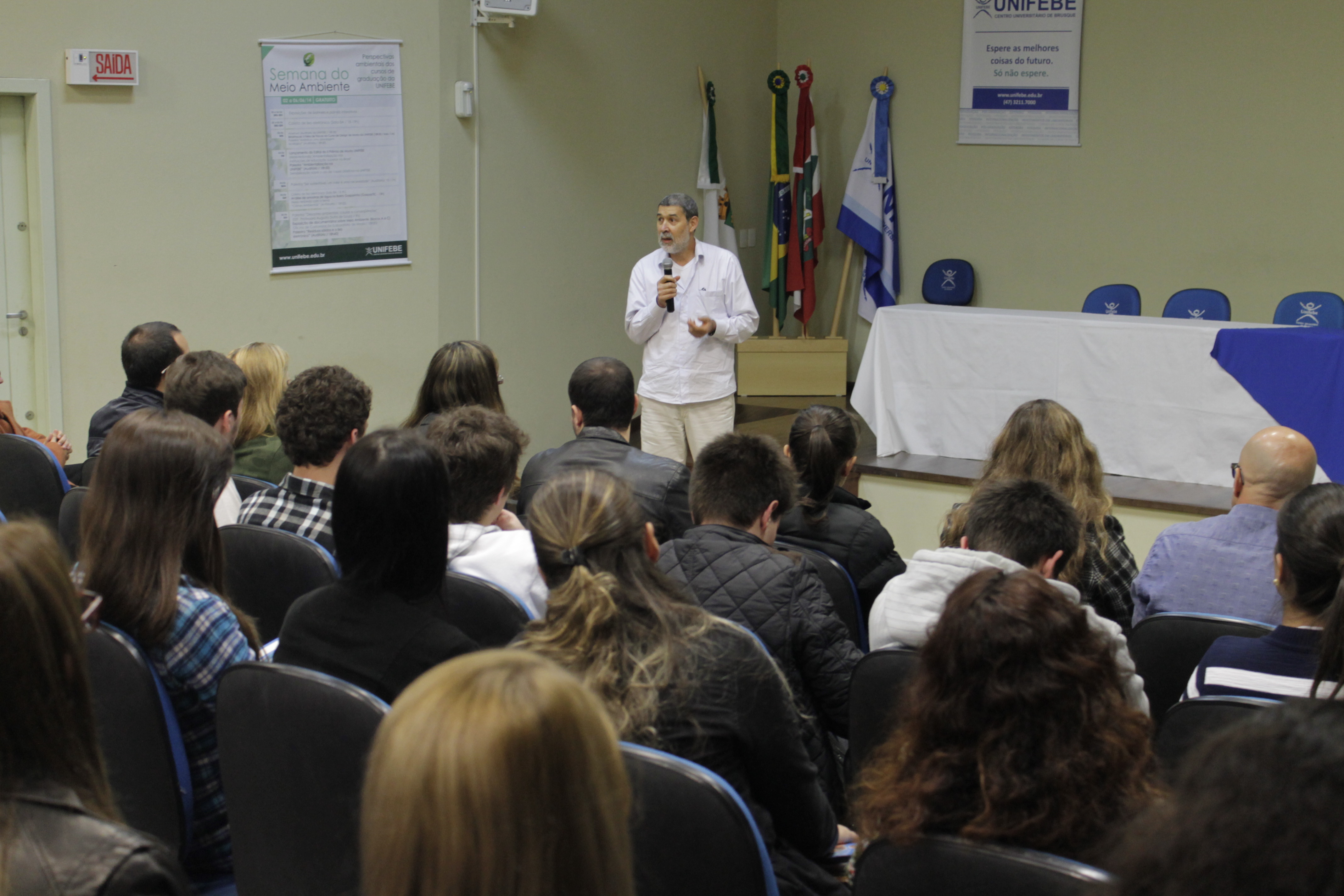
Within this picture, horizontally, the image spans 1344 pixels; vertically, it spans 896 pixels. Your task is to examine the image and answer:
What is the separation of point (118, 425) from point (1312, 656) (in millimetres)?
1947

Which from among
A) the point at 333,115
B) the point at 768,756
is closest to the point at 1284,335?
the point at 768,756

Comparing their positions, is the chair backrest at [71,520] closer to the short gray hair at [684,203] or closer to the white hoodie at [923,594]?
the white hoodie at [923,594]

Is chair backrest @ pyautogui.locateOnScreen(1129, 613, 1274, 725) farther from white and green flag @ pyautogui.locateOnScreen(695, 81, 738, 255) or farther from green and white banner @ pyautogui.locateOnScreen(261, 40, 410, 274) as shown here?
white and green flag @ pyautogui.locateOnScreen(695, 81, 738, 255)

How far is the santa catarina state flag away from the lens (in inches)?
321

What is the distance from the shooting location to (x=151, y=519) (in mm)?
1814

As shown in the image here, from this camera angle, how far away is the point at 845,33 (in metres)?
8.23

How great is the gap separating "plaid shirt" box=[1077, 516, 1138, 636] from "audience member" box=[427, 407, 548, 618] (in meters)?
1.27

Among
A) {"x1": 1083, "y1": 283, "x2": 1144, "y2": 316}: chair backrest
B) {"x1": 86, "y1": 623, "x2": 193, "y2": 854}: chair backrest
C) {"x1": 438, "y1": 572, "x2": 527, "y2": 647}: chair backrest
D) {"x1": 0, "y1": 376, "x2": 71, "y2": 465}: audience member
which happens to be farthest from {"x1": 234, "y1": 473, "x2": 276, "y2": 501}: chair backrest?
{"x1": 1083, "y1": 283, "x2": 1144, "y2": 316}: chair backrest

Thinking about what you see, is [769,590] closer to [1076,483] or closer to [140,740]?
[140,740]

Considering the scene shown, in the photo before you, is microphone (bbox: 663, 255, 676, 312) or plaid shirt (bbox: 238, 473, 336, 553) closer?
plaid shirt (bbox: 238, 473, 336, 553)

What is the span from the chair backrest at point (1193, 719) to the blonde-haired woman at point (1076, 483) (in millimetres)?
792

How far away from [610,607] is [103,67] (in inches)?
166

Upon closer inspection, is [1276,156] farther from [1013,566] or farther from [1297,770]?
A: [1297,770]

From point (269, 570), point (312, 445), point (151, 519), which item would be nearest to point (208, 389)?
point (312, 445)
